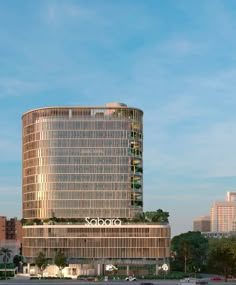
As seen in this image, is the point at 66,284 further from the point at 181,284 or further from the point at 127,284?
the point at 181,284

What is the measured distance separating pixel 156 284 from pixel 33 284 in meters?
31.7

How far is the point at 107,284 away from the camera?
6860 inches

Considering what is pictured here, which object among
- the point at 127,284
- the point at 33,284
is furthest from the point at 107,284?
the point at 33,284

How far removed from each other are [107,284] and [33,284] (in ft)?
62.7

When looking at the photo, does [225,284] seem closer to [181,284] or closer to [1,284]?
[181,284]

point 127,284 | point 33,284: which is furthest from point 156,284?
point 33,284

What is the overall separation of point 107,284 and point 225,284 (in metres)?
30.1

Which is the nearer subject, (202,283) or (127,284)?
(202,283)

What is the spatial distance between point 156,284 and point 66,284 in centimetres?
2297

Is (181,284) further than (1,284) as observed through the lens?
No

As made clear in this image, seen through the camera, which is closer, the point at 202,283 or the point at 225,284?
the point at 202,283

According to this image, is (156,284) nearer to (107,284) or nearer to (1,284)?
(107,284)

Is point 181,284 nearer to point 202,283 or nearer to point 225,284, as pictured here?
point 202,283

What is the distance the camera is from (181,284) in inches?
5876
